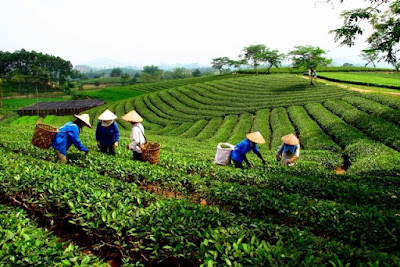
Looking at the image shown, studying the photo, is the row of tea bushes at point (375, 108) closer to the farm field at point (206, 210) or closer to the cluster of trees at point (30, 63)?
the farm field at point (206, 210)

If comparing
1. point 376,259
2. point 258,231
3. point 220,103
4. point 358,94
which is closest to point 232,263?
point 258,231

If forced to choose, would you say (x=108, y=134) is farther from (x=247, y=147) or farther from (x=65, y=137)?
(x=247, y=147)

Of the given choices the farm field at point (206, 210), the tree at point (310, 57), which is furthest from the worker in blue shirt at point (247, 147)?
the tree at point (310, 57)

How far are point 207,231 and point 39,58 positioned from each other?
13886 cm

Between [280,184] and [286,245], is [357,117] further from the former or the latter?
[286,245]

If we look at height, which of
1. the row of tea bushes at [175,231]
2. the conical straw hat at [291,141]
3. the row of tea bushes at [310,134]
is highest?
the conical straw hat at [291,141]

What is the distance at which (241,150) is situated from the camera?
8789mm

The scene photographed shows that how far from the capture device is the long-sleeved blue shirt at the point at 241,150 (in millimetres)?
8555

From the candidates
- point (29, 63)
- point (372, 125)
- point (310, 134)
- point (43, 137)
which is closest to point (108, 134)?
point (43, 137)

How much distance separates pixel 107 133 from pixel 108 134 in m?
0.05

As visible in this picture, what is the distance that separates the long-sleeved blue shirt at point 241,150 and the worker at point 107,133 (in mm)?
4039

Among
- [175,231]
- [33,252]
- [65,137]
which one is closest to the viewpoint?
[33,252]

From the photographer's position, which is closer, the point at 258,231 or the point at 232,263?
the point at 232,263

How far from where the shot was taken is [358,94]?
2812cm
